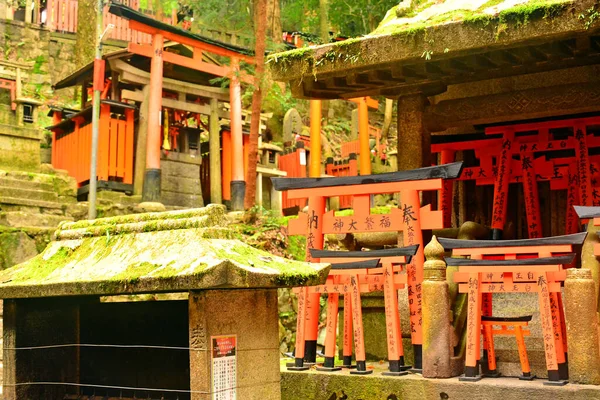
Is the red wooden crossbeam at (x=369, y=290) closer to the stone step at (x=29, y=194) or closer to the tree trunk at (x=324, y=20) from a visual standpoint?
the stone step at (x=29, y=194)

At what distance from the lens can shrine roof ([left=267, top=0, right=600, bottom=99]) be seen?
31.1 ft

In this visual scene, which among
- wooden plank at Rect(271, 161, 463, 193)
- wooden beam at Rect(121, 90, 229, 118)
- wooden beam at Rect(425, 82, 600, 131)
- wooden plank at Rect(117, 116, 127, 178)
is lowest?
wooden plank at Rect(271, 161, 463, 193)

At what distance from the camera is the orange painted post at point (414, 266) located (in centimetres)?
948

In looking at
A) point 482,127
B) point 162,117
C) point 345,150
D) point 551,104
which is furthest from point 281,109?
point 551,104

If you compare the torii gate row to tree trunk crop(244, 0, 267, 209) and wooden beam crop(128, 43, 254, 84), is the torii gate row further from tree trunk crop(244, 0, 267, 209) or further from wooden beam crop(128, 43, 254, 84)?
tree trunk crop(244, 0, 267, 209)

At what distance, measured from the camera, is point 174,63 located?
22641 mm

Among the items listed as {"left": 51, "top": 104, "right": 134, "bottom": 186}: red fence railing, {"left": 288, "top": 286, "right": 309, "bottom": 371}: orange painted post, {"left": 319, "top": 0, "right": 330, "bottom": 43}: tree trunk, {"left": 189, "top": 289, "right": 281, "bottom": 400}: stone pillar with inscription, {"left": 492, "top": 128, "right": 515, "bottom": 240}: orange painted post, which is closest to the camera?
{"left": 189, "top": 289, "right": 281, "bottom": 400}: stone pillar with inscription

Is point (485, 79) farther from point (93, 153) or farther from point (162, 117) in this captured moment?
point (162, 117)

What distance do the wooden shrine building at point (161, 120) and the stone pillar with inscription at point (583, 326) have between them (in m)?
14.8

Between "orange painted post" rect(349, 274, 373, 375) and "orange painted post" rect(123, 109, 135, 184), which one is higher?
"orange painted post" rect(123, 109, 135, 184)

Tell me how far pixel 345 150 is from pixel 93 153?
12.0 m

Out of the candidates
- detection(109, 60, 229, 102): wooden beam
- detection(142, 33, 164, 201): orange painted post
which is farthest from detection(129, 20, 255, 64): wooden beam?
detection(109, 60, 229, 102): wooden beam

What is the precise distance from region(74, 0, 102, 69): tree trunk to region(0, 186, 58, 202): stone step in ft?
38.7

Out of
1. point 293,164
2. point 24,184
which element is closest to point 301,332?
point 24,184
